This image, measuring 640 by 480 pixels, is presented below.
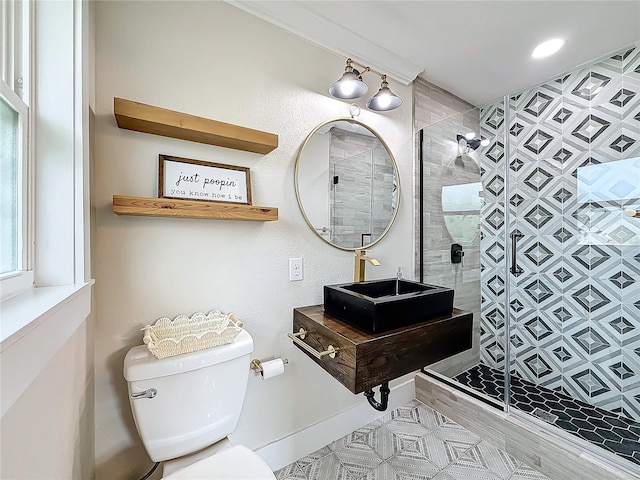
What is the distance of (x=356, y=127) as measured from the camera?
1730 millimetres

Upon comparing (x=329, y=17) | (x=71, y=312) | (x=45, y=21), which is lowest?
(x=71, y=312)

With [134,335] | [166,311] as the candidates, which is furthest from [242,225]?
[134,335]

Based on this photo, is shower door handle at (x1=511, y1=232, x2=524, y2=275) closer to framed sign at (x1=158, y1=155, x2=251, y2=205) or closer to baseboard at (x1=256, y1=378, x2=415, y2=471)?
baseboard at (x1=256, y1=378, x2=415, y2=471)

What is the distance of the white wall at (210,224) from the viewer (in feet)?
3.59

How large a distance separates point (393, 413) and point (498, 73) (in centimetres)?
254

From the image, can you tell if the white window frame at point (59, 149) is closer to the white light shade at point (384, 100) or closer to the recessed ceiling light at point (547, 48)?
the white light shade at point (384, 100)

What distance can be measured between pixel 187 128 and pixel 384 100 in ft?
3.65

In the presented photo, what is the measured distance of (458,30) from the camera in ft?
5.26

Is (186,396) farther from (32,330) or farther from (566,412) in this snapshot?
(566,412)

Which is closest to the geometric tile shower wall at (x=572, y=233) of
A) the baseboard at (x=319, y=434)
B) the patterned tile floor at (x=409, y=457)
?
the patterned tile floor at (x=409, y=457)

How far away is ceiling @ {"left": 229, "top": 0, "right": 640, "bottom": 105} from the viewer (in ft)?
4.71

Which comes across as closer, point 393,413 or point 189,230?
point 189,230

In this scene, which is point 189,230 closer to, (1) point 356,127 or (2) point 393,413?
(1) point 356,127

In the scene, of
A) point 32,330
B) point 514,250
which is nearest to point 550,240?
point 514,250
